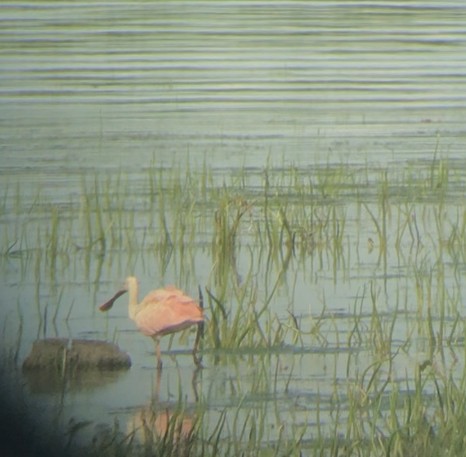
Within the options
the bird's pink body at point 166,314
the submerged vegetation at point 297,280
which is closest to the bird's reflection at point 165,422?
the submerged vegetation at point 297,280

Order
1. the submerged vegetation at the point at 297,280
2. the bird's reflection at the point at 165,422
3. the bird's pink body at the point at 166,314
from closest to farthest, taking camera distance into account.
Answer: the bird's reflection at the point at 165,422 < the submerged vegetation at the point at 297,280 < the bird's pink body at the point at 166,314

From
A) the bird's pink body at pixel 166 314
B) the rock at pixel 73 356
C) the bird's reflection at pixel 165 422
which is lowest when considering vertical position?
the bird's reflection at pixel 165 422

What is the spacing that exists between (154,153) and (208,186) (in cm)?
26

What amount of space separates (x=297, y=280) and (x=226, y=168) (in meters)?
0.60

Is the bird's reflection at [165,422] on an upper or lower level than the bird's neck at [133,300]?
lower

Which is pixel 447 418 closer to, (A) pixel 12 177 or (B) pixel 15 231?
(B) pixel 15 231

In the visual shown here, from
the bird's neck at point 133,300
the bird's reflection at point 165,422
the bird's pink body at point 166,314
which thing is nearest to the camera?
the bird's reflection at point 165,422

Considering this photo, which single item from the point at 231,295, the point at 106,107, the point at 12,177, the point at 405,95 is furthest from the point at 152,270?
the point at 405,95

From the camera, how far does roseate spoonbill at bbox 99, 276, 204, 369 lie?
299cm

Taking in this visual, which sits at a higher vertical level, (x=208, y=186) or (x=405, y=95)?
(x=405, y=95)

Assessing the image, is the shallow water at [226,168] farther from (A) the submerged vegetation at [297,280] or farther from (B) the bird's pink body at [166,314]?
(B) the bird's pink body at [166,314]

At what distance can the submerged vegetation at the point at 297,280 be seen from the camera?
2.77 metres

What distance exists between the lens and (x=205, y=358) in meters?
3.10

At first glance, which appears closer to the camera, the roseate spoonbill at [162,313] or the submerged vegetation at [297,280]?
the submerged vegetation at [297,280]
